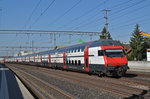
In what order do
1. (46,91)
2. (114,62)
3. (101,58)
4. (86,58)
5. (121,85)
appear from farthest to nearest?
(86,58) → (101,58) → (114,62) → (121,85) → (46,91)

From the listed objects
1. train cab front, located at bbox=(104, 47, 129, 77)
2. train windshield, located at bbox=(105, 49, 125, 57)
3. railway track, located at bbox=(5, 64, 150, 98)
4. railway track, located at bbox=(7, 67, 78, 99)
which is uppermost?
train windshield, located at bbox=(105, 49, 125, 57)

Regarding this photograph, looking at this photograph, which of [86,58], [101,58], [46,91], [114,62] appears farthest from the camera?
[86,58]

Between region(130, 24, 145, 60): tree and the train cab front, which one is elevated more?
region(130, 24, 145, 60): tree

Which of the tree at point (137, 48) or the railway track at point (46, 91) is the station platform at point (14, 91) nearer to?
the railway track at point (46, 91)

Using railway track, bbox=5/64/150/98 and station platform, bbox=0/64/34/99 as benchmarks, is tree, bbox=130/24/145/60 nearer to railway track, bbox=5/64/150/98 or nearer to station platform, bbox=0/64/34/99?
railway track, bbox=5/64/150/98

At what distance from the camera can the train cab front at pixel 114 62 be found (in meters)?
17.5

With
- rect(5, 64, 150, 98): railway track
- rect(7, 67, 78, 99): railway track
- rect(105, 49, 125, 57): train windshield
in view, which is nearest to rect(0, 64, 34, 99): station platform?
rect(7, 67, 78, 99): railway track

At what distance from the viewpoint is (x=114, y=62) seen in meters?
17.7

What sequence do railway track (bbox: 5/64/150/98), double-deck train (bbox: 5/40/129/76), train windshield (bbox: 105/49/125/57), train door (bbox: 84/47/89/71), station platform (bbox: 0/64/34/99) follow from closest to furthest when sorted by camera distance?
railway track (bbox: 5/64/150/98) → station platform (bbox: 0/64/34/99) → double-deck train (bbox: 5/40/129/76) → train windshield (bbox: 105/49/125/57) → train door (bbox: 84/47/89/71)

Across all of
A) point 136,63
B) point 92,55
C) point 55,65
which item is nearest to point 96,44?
point 92,55

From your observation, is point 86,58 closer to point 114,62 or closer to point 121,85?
point 114,62

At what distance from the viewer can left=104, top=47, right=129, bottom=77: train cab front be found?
17.5 metres

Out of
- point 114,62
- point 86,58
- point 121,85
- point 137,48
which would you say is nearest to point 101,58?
point 114,62

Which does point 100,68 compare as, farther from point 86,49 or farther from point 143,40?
point 143,40
